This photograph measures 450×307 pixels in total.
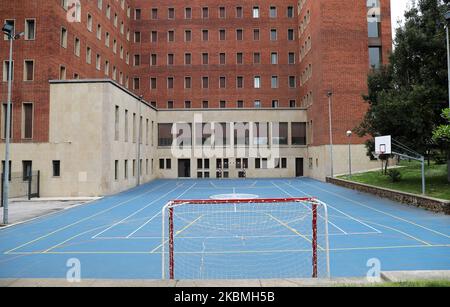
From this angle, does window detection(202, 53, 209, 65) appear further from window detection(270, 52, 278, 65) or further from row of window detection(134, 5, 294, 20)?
window detection(270, 52, 278, 65)

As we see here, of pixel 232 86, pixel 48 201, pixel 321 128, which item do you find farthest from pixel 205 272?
pixel 232 86

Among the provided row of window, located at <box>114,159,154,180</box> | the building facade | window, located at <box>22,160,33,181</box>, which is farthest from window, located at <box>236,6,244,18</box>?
window, located at <box>22,160,33,181</box>

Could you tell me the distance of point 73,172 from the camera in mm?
29344

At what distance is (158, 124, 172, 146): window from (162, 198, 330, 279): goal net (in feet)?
97.0

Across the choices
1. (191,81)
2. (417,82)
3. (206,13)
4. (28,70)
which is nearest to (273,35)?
(206,13)

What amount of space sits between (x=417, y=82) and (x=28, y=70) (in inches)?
1246

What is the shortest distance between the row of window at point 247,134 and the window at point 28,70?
21011 millimetres

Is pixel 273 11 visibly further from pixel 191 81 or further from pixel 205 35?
pixel 191 81

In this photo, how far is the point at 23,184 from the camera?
29.4 m

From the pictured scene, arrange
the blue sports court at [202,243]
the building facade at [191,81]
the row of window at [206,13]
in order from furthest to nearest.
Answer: the row of window at [206,13], the building facade at [191,81], the blue sports court at [202,243]

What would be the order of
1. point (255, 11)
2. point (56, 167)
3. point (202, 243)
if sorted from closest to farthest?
1. point (202, 243)
2. point (56, 167)
3. point (255, 11)

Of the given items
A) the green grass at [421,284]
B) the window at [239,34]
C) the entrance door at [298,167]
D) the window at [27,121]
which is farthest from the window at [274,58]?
the green grass at [421,284]

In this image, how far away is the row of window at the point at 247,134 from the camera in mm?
48875

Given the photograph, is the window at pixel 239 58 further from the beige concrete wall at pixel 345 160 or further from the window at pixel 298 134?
the beige concrete wall at pixel 345 160
